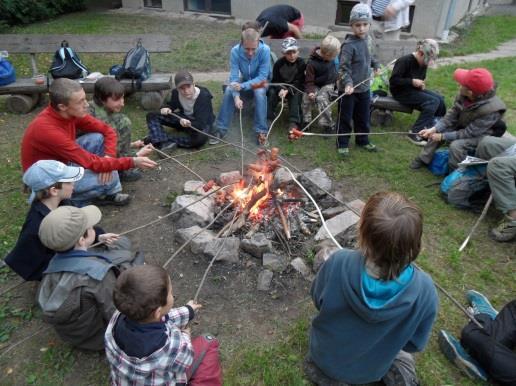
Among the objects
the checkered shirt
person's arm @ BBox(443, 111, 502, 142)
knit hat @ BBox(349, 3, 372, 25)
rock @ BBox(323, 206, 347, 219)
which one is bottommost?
rock @ BBox(323, 206, 347, 219)

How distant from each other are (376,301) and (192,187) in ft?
9.39

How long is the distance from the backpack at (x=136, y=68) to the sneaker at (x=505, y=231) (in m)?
5.42

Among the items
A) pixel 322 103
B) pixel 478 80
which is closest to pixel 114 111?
pixel 322 103

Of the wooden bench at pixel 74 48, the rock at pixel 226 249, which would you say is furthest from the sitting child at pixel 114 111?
the wooden bench at pixel 74 48

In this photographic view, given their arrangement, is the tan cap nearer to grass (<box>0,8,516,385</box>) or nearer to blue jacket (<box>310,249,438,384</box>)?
grass (<box>0,8,516,385</box>)

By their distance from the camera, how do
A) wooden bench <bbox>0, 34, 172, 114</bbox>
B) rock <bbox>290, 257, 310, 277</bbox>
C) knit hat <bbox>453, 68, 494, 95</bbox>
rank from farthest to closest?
1. wooden bench <bbox>0, 34, 172, 114</bbox>
2. knit hat <bbox>453, 68, 494, 95</bbox>
3. rock <bbox>290, 257, 310, 277</bbox>

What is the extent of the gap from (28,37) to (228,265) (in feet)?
21.2

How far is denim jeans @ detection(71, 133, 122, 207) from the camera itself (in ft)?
13.7

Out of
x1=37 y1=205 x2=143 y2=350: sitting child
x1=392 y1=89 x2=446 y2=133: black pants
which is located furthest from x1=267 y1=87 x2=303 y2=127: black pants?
x1=37 y1=205 x2=143 y2=350: sitting child

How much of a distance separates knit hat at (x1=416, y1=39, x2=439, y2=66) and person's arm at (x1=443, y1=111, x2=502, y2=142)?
1.33 m

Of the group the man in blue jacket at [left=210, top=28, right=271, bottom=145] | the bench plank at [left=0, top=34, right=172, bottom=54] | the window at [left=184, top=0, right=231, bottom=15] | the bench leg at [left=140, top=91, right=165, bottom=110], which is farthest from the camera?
the window at [left=184, top=0, right=231, bottom=15]

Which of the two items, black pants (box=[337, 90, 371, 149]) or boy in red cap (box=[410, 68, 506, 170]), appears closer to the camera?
boy in red cap (box=[410, 68, 506, 170])

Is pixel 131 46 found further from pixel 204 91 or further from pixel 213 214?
pixel 213 214

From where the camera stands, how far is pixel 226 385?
2.69 m
